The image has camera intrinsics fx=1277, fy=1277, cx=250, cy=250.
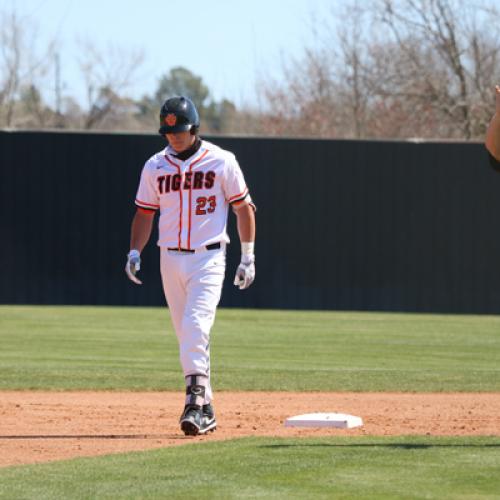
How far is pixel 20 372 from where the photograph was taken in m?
11.3

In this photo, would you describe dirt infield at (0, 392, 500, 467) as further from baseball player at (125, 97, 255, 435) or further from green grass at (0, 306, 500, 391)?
green grass at (0, 306, 500, 391)

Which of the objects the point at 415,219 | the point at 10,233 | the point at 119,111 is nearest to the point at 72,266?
the point at 10,233

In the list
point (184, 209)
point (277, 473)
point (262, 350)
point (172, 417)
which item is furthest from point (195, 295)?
point (262, 350)

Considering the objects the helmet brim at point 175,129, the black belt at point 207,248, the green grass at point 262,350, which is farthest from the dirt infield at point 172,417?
the helmet brim at point 175,129

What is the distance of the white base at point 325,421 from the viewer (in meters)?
7.70

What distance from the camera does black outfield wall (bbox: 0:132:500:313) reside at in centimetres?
2033

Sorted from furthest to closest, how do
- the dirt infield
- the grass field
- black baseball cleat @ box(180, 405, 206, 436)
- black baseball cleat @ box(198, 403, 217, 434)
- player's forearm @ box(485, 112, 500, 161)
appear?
black baseball cleat @ box(198, 403, 217, 434) < black baseball cleat @ box(180, 405, 206, 436) < the dirt infield < player's forearm @ box(485, 112, 500, 161) < the grass field

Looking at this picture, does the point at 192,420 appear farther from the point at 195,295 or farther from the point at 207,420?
the point at 195,295

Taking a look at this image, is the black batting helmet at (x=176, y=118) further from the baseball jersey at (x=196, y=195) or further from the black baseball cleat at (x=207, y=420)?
the black baseball cleat at (x=207, y=420)

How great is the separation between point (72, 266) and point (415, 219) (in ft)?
18.2

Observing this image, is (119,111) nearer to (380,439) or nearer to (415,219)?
(415,219)

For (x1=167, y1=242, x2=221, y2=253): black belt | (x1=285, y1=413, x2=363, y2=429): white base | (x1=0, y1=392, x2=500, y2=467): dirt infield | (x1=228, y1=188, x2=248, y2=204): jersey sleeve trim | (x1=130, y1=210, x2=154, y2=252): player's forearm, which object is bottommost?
(x1=0, y1=392, x2=500, y2=467): dirt infield

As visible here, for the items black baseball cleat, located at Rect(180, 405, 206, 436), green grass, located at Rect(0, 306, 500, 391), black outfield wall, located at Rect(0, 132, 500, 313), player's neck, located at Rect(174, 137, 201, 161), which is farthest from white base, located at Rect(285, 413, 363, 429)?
black outfield wall, located at Rect(0, 132, 500, 313)

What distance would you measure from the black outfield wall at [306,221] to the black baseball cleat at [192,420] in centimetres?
1316
